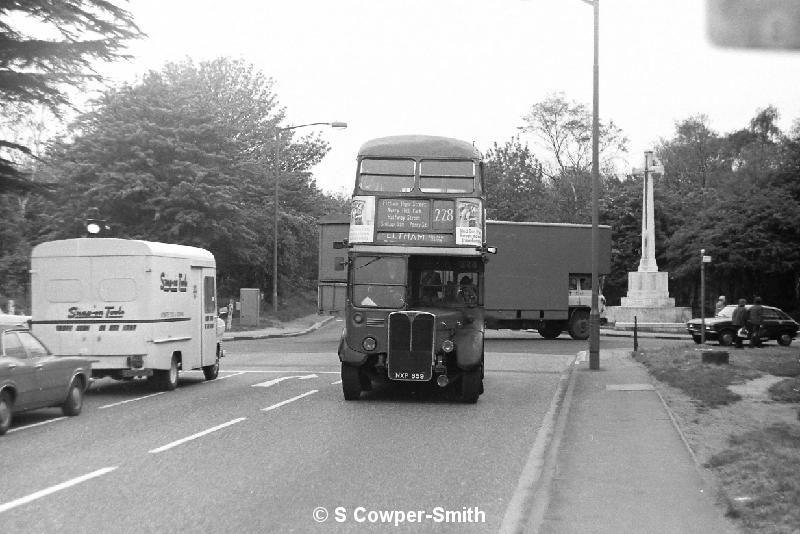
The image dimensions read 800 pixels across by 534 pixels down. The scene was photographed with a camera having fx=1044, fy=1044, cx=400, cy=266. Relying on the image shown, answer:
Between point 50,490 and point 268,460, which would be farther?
point 268,460

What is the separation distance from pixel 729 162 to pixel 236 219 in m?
47.1

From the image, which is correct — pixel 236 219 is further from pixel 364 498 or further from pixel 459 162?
pixel 364 498

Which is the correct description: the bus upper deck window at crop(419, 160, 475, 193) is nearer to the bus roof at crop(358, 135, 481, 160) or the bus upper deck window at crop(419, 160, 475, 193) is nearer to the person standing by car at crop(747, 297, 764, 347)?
the bus roof at crop(358, 135, 481, 160)

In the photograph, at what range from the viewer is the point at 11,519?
7.95m

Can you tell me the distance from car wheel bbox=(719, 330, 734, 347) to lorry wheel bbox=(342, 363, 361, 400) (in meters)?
22.3

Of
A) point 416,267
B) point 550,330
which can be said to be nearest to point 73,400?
point 416,267

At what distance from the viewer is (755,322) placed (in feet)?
115

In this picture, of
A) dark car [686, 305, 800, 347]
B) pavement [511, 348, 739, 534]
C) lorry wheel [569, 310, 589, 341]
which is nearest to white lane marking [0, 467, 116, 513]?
pavement [511, 348, 739, 534]

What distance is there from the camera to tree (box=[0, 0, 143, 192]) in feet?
45.9

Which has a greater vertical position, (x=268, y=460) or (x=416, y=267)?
(x=416, y=267)

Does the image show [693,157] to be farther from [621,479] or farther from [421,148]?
[621,479]

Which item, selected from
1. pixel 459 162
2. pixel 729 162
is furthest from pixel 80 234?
pixel 729 162

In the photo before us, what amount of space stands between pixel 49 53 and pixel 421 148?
6.50 metres

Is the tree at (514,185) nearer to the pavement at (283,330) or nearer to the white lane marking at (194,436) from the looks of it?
the pavement at (283,330)
